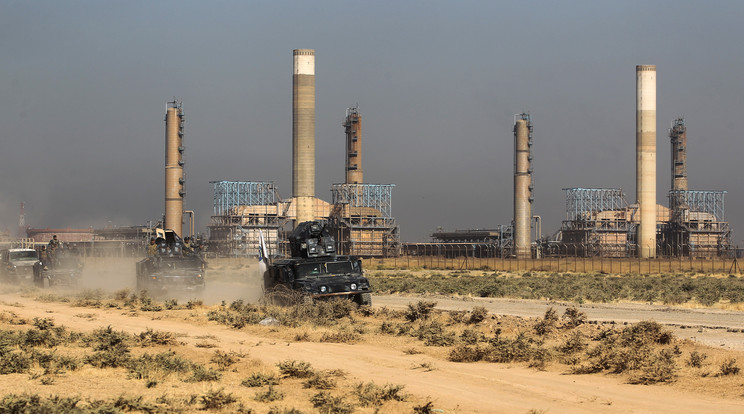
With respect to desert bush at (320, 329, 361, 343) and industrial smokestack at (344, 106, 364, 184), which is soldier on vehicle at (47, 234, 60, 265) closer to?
desert bush at (320, 329, 361, 343)

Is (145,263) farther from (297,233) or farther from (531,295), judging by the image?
(531,295)

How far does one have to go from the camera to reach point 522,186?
113500 mm

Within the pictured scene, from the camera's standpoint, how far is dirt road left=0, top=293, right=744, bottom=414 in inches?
504

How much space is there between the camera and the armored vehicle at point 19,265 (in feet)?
144

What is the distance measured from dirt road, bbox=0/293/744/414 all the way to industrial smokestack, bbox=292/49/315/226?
2831 inches

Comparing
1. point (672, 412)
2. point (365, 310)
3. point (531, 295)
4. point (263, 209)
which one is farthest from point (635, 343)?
point (263, 209)

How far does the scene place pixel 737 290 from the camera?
42.0m

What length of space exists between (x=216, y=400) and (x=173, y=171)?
94.3 metres

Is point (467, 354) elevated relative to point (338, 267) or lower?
lower

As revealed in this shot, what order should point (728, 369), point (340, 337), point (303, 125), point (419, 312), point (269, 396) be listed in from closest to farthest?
point (269, 396) < point (728, 369) < point (340, 337) < point (419, 312) < point (303, 125)

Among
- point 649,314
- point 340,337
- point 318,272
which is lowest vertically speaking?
point 649,314

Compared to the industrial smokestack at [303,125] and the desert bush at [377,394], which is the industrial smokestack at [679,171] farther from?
the desert bush at [377,394]

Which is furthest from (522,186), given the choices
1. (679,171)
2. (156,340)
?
(156,340)

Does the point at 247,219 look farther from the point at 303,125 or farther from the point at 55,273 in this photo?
the point at 55,273
